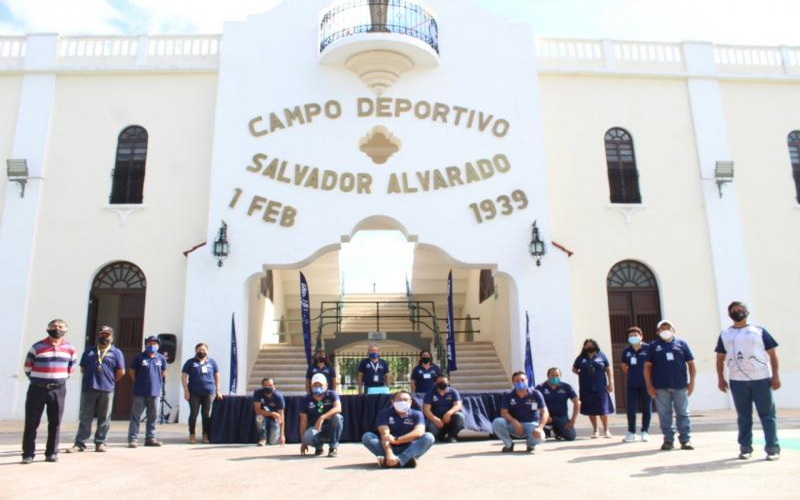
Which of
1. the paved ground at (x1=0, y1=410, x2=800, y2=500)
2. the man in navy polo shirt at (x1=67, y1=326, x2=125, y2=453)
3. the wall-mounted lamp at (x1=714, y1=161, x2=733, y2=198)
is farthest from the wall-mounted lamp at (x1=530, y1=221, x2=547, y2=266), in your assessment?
the man in navy polo shirt at (x1=67, y1=326, x2=125, y2=453)

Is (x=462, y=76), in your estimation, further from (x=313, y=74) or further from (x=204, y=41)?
(x=204, y=41)

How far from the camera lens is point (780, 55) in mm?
16391

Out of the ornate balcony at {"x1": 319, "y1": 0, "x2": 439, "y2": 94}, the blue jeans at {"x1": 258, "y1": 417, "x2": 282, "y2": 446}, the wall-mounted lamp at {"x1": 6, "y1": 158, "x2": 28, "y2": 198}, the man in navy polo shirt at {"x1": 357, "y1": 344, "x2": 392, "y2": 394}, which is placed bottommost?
the blue jeans at {"x1": 258, "y1": 417, "x2": 282, "y2": 446}

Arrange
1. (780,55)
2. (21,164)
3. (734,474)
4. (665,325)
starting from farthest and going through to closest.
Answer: (780,55)
(21,164)
(665,325)
(734,474)

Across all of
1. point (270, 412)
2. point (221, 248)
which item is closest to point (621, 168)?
point (221, 248)

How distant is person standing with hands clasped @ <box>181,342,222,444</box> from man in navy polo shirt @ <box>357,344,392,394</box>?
2581 millimetres

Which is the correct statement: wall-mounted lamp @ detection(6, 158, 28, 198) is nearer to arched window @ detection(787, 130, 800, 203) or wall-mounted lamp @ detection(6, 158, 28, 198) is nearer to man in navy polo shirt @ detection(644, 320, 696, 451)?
man in navy polo shirt @ detection(644, 320, 696, 451)

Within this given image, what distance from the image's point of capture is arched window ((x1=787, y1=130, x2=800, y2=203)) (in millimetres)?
15633

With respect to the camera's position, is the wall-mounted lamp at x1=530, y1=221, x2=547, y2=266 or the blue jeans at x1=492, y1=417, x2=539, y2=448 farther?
the wall-mounted lamp at x1=530, y1=221, x2=547, y2=266

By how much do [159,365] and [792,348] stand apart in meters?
13.4

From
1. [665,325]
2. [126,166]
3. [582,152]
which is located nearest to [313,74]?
[126,166]

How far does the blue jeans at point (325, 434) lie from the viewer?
838 cm

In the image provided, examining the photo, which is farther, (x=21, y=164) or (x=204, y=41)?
(x=204, y=41)

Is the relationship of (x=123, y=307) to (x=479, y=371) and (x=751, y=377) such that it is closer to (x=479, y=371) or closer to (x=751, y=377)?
(x=479, y=371)
